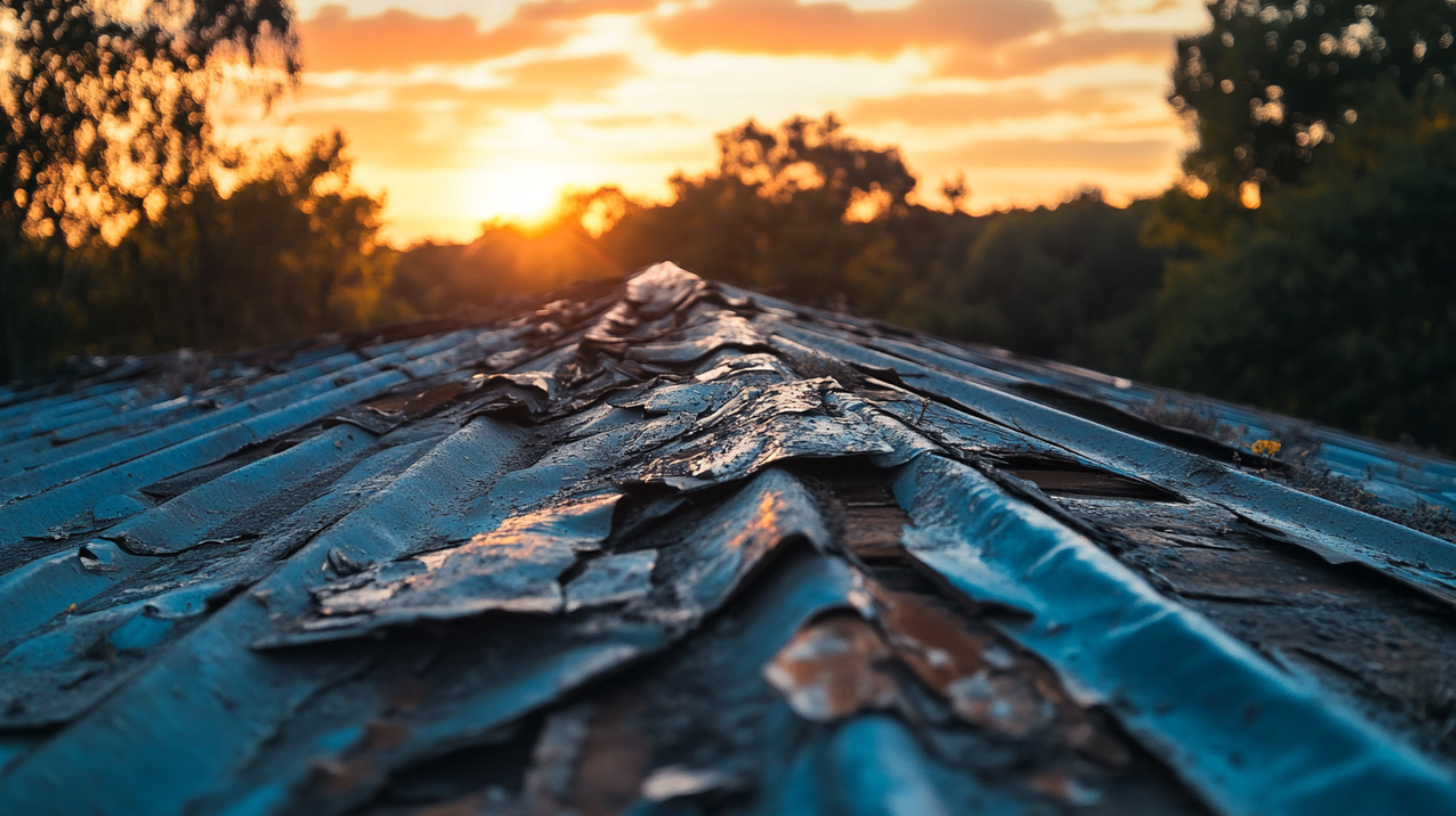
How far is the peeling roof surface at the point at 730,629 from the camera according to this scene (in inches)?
40.6

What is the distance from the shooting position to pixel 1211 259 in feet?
70.8

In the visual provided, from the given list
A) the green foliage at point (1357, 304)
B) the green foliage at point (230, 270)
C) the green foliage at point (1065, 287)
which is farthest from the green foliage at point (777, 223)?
the green foliage at point (1357, 304)

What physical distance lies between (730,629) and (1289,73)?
27.6 metres

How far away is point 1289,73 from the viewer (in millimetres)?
22109

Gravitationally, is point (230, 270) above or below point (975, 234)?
below

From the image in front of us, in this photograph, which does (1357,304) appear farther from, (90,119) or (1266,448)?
(90,119)

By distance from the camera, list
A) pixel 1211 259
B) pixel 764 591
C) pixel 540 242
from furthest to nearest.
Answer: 1. pixel 540 242
2. pixel 1211 259
3. pixel 764 591

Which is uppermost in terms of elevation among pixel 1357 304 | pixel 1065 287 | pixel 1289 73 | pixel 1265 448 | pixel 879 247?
pixel 1289 73

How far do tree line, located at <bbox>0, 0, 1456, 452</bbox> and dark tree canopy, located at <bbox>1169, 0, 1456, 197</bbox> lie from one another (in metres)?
0.06

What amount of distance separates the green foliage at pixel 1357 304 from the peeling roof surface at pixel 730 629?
1629cm

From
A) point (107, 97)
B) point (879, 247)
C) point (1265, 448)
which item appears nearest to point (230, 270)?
point (107, 97)

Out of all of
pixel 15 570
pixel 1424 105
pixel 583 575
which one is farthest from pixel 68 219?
pixel 1424 105

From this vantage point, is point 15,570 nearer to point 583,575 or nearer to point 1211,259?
point 583,575

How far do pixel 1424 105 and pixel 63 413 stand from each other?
83.3 feet
